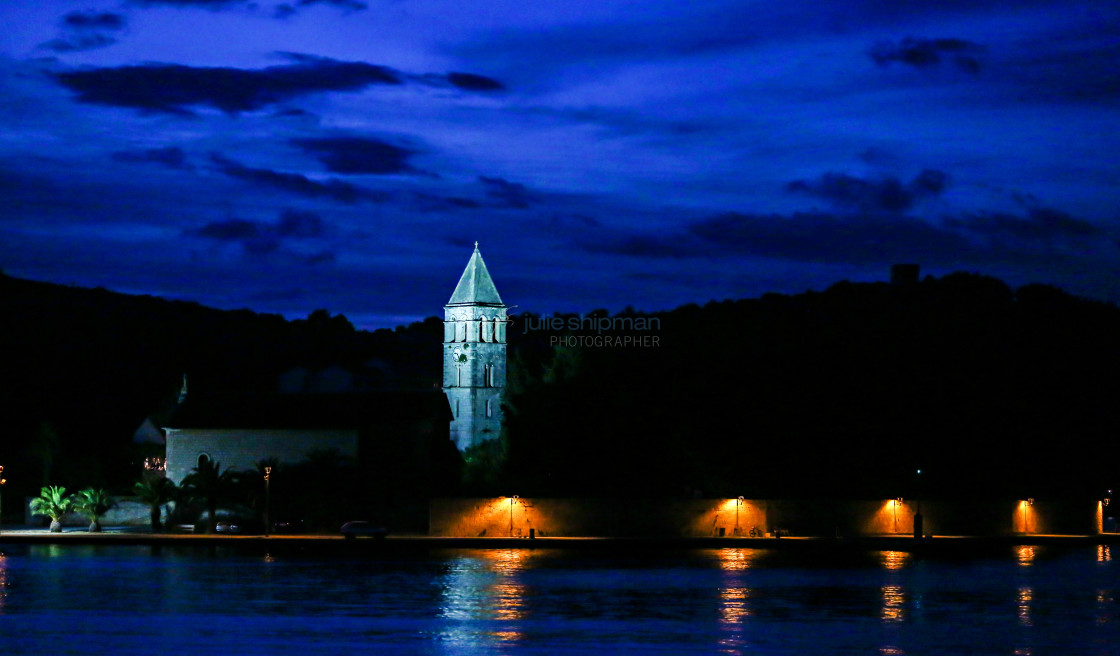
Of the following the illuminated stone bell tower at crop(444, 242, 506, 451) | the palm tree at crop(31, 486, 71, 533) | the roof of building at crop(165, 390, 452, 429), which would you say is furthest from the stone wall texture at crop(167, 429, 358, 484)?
the illuminated stone bell tower at crop(444, 242, 506, 451)

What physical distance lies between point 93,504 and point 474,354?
35.3 meters

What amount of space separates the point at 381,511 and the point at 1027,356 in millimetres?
33387

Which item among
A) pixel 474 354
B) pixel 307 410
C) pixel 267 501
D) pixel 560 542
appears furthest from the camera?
pixel 474 354

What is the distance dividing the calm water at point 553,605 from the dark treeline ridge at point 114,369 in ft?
118

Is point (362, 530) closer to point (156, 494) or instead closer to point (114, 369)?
point (156, 494)

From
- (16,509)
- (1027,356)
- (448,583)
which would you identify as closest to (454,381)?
(16,509)

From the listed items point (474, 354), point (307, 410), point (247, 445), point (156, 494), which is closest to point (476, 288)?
point (474, 354)

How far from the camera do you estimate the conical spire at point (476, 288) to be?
102 m

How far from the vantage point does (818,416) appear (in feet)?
222

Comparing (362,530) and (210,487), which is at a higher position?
(210,487)

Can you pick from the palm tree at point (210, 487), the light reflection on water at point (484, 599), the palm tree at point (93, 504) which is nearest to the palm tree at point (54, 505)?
the palm tree at point (93, 504)

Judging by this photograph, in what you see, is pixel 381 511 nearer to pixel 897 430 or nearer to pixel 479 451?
pixel 479 451

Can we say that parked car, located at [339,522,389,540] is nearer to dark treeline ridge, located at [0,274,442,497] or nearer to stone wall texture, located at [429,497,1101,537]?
stone wall texture, located at [429,497,1101,537]

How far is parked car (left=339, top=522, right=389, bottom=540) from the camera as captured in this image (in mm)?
63219
